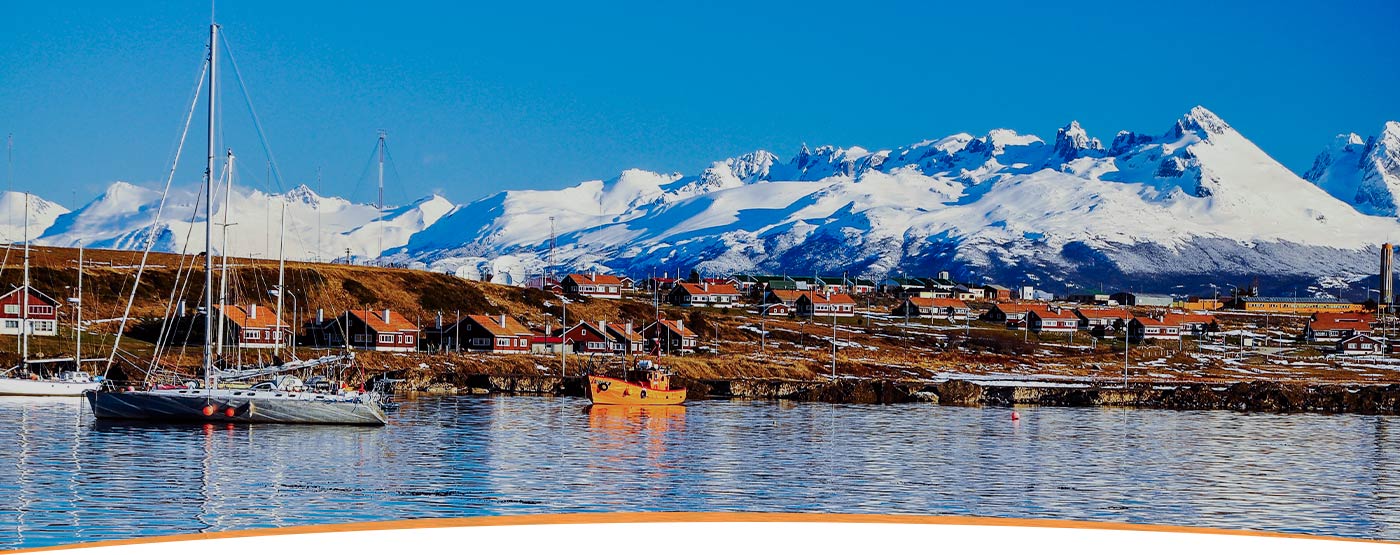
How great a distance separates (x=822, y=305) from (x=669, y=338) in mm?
62144

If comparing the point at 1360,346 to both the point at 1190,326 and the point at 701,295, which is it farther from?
the point at 701,295

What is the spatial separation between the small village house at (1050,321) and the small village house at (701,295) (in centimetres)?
3876

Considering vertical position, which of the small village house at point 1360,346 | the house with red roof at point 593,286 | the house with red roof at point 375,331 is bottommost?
the small village house at point 1360,346

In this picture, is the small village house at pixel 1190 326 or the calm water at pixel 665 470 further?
the small village house at pixel 1190 326

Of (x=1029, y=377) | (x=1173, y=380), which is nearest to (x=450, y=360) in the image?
(x=1029, y=377)

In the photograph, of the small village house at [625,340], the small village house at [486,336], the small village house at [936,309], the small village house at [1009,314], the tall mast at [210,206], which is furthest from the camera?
the small village house at [936,309]

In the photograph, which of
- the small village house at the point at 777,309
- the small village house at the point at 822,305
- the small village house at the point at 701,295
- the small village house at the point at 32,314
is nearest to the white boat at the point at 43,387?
the small village house at the point at 32,314

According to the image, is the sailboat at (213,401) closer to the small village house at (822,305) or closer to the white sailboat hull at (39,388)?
the white sailboat hull at (39,388)

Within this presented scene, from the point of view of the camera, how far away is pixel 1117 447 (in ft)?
173

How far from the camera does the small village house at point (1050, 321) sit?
159625mm

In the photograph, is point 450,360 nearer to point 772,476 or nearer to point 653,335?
point 653,335

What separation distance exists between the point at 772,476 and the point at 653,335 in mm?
72757

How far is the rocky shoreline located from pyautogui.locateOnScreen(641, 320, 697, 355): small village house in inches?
1005

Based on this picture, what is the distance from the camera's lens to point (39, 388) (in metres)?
67.4
